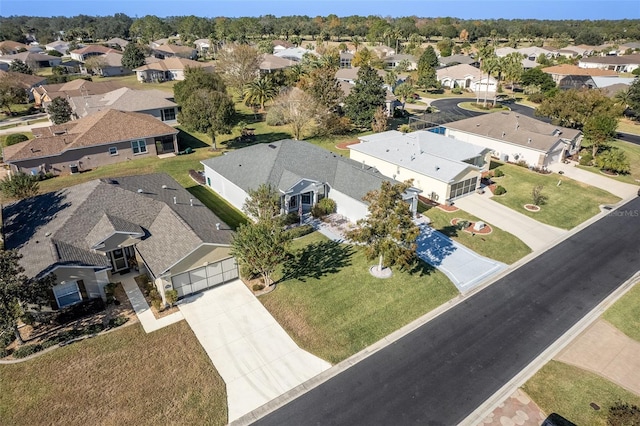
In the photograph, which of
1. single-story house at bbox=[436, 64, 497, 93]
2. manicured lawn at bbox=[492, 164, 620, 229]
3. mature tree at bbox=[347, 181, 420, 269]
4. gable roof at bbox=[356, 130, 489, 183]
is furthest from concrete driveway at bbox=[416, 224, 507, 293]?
single-story house at bbox=[436, 64, 497, 93]

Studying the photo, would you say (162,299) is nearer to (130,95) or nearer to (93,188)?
(93,188)

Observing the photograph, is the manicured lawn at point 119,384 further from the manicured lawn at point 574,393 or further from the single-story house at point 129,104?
the single-story house at point 129,104

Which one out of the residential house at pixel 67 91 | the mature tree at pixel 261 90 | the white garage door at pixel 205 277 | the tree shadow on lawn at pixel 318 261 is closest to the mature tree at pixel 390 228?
the tree shadow on lawn at pixel 318 261

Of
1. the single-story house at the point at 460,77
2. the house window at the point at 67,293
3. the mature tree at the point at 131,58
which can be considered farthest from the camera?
the mature tree at the point at 131,58

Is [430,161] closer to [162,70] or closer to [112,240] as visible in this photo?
[112,240]

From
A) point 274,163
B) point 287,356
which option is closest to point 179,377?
point 287,356
